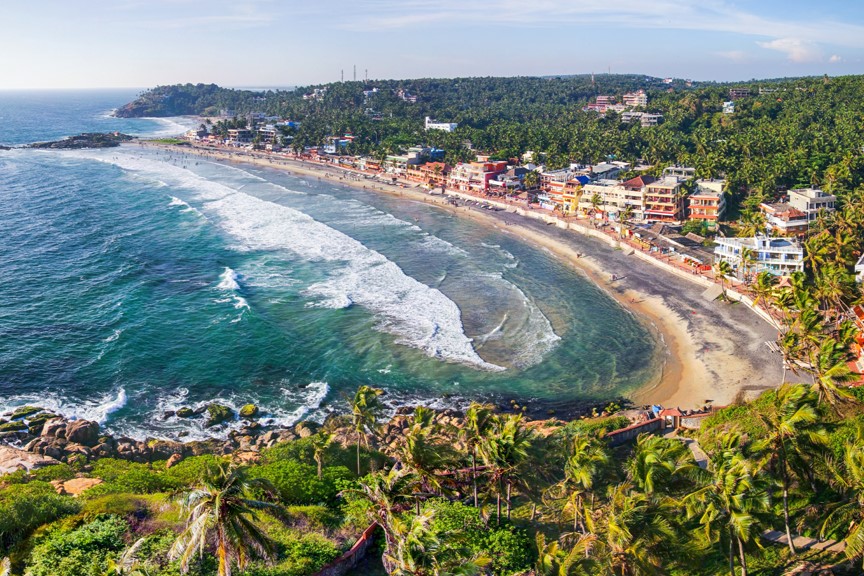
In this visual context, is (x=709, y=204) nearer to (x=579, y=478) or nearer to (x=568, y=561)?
(x=579, y=478)

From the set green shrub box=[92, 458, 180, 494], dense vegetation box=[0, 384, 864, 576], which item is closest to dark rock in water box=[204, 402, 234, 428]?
dense vegetation box=[0, 384, 864, 576]

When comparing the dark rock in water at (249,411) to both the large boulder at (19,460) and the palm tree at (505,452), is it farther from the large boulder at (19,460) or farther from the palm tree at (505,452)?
the palm tree at (505,452)

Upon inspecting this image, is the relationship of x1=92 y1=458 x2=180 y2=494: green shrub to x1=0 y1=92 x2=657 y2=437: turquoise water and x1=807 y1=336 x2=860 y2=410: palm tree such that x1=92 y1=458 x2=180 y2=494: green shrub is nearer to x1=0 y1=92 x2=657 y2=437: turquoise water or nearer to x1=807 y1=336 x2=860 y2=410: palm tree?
x1=0 y1=92 x2=657 y2=437: turquoise water

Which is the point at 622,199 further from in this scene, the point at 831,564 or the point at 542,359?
the point at 831,564

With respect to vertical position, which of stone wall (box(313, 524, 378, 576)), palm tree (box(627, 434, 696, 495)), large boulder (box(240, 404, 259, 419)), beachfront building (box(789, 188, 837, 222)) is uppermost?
beachfront building (box(789, 188, 837, 222))

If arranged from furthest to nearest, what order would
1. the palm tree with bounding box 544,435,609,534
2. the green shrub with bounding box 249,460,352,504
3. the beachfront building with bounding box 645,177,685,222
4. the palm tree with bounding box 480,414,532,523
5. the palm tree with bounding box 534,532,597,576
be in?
the beachfront building with bounding box 645,177,685,222 < the green shrub with bounding box 249,460,352,504 < the palm tree with bounding box 480,414,532,523 < the palm tree with bounding box 544,435,609,534 < the palm tree with bounding box 534,532,597,576

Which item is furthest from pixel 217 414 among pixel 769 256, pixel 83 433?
pixel 769 256
